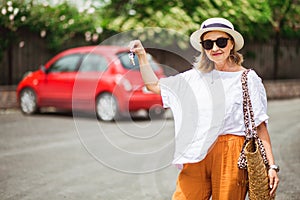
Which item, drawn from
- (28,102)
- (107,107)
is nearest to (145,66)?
(107,107)

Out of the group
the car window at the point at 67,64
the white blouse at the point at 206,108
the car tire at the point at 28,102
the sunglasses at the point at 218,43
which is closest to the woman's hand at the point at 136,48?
the white blouse at the point at 206,108

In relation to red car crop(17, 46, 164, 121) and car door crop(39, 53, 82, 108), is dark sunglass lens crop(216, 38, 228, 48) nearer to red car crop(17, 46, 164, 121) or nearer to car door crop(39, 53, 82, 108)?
red car crop(17, 46, 164, 121)

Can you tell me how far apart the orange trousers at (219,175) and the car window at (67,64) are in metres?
10.2

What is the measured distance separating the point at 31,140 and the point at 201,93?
6777 mm

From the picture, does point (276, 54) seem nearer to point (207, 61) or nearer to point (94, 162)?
point (94, 162)

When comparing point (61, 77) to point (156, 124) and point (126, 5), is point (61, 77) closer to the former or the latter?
point (156, 124)

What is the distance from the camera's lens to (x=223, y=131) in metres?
3.16

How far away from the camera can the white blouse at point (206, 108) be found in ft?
10.3

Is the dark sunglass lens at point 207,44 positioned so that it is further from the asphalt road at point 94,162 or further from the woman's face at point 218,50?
the asphalt road at point 94,162

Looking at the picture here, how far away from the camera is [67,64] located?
13.3m

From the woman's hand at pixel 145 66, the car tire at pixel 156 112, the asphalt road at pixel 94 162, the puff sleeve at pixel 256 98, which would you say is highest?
the woman's hand at pixel 145 66

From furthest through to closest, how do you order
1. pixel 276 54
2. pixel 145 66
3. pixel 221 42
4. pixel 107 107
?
pixel 276 54, pixel 107 107, pixel 145 66, pixel 221 42

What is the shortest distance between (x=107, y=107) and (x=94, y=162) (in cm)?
421

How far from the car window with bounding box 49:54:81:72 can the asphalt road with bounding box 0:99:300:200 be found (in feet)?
6.05
